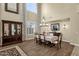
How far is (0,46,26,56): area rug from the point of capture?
207 cm

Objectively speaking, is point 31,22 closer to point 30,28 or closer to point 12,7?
point 30,28

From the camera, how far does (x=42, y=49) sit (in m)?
2.17

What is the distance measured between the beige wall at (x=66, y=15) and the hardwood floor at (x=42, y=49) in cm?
22

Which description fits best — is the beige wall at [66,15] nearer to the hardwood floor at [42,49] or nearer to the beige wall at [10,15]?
the hardwood floor at [42,49]

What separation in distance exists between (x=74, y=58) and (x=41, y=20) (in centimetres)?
120

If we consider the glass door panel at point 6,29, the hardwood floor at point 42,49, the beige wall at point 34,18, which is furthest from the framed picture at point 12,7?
the hardwood floor at point 42,49

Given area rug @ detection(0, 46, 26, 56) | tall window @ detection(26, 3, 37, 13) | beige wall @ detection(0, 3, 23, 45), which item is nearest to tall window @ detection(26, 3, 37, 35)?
tall window @ detection(26, 3, 37, 13)

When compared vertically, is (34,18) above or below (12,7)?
below

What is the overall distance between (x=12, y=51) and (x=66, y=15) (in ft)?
5.07

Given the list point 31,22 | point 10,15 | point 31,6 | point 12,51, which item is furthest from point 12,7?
point 12,51

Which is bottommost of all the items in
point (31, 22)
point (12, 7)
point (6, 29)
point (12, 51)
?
point (12, 51)

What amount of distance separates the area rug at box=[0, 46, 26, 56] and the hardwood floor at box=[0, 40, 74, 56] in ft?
0.27

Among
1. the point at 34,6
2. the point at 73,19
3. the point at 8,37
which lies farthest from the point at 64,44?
the point at 8,37

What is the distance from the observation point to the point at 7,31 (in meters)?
2.11
